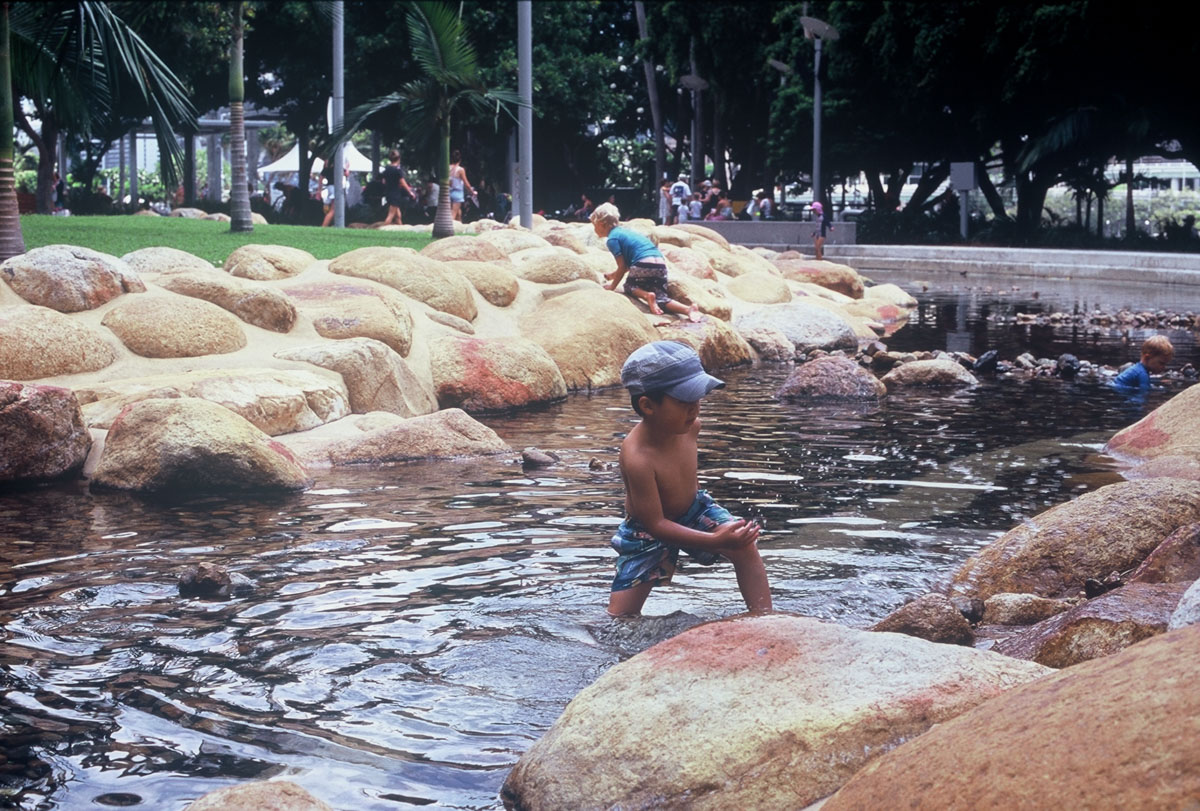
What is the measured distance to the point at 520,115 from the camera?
849 inches

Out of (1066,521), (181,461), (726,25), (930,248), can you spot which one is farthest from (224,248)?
(726,25)

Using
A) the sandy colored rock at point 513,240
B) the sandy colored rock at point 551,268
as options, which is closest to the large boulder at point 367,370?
the sandy colored rock at point 551,268

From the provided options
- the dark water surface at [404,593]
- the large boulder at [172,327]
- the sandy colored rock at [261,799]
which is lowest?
the dark water surface at [404,593]

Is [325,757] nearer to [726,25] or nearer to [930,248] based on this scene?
[930,248]

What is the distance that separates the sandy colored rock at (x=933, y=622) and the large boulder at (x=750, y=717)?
1028 millimetres

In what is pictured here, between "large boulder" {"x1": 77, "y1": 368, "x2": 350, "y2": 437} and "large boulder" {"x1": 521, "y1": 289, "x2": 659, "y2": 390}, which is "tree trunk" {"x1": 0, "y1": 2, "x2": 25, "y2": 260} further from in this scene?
"large boulder" {"x1": 521, "y1": 289, "x2": 659, "y2": 390}

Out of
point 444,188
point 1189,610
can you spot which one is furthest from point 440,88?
point 1189,610

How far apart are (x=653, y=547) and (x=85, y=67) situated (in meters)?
9.61

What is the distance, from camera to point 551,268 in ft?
51.7

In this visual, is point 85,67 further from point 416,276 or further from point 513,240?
point 513,240

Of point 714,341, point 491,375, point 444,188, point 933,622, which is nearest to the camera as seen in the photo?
point 933,622

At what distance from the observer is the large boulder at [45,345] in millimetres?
9789

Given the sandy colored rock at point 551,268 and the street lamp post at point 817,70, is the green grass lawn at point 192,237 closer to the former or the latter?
the sandy colored rock at point 551,268

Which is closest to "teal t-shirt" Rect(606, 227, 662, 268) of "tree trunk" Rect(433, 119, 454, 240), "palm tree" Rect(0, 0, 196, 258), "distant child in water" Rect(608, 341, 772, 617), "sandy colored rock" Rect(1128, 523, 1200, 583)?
"palm tree" Rect(0, 0, 196, 258)
